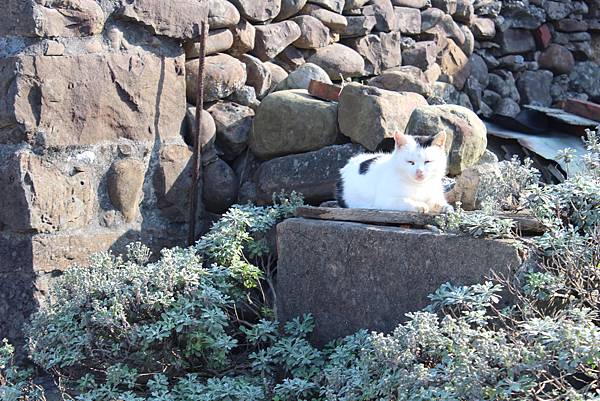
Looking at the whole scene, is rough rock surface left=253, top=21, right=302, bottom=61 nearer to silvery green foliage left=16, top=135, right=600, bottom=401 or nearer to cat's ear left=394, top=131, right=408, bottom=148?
silvery green foliage left=16, top=135, right=600, bottom=401

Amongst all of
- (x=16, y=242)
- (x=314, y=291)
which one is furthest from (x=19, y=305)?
(x=314, y=291)

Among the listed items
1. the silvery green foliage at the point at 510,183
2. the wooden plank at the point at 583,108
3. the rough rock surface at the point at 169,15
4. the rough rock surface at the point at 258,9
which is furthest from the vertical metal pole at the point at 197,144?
the wooden plank at the point at 583,108

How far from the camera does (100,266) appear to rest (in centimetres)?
371

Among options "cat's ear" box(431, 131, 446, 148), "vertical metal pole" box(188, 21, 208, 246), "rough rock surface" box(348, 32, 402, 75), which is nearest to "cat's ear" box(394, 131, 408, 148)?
"cat's ear" box(431, 131, 446, 148)

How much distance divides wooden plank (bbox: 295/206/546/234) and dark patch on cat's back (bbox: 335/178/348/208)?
306 mm

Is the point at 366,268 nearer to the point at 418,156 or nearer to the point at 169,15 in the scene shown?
the point at 418,156

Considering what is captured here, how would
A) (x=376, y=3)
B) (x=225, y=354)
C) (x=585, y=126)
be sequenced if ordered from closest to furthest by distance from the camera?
1. (x=225, y=354)
2. (x=376, y=3)
3. (x=585, y=126)

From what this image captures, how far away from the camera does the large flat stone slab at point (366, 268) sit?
10.4 feet

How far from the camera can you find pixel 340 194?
398cm

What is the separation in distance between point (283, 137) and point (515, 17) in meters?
2.81

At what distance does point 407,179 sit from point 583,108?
2.84 m

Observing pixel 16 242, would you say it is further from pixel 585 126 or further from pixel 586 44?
pixel 586 44

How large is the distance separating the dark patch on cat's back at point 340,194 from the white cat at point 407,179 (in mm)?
108

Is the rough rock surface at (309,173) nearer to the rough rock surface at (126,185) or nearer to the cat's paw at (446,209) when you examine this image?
the rough rock surface at (126,185)
